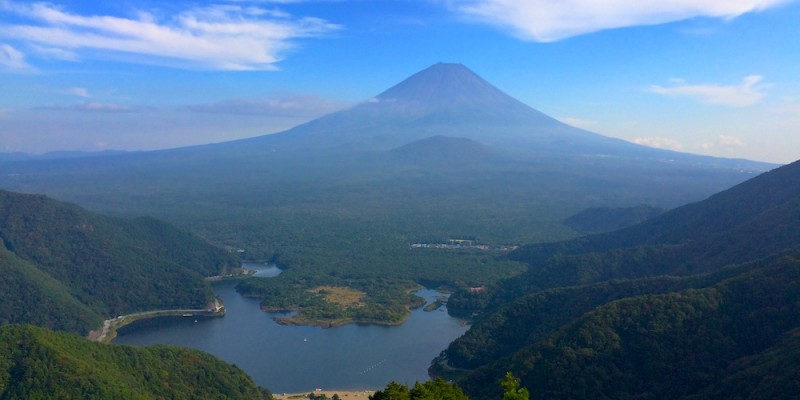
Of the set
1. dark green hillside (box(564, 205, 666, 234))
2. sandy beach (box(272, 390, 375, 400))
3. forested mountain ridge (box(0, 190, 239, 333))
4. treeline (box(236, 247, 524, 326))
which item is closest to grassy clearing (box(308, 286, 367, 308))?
treeline (box(236, 247, 524, 326))

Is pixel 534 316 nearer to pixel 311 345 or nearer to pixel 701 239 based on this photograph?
pixel 311 345

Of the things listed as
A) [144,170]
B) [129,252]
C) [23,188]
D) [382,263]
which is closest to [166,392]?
[129,252]

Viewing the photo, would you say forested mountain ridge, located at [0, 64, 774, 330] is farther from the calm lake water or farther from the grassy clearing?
the calm lake water

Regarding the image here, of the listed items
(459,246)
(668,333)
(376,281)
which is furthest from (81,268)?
(668,333)

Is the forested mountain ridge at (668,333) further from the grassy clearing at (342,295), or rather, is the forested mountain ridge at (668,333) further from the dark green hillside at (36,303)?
the dark green hillside at (36,303)

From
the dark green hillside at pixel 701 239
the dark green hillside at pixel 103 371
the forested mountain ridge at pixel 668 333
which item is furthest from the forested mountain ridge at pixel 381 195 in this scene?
the dark green hillside at pixel 103 371
